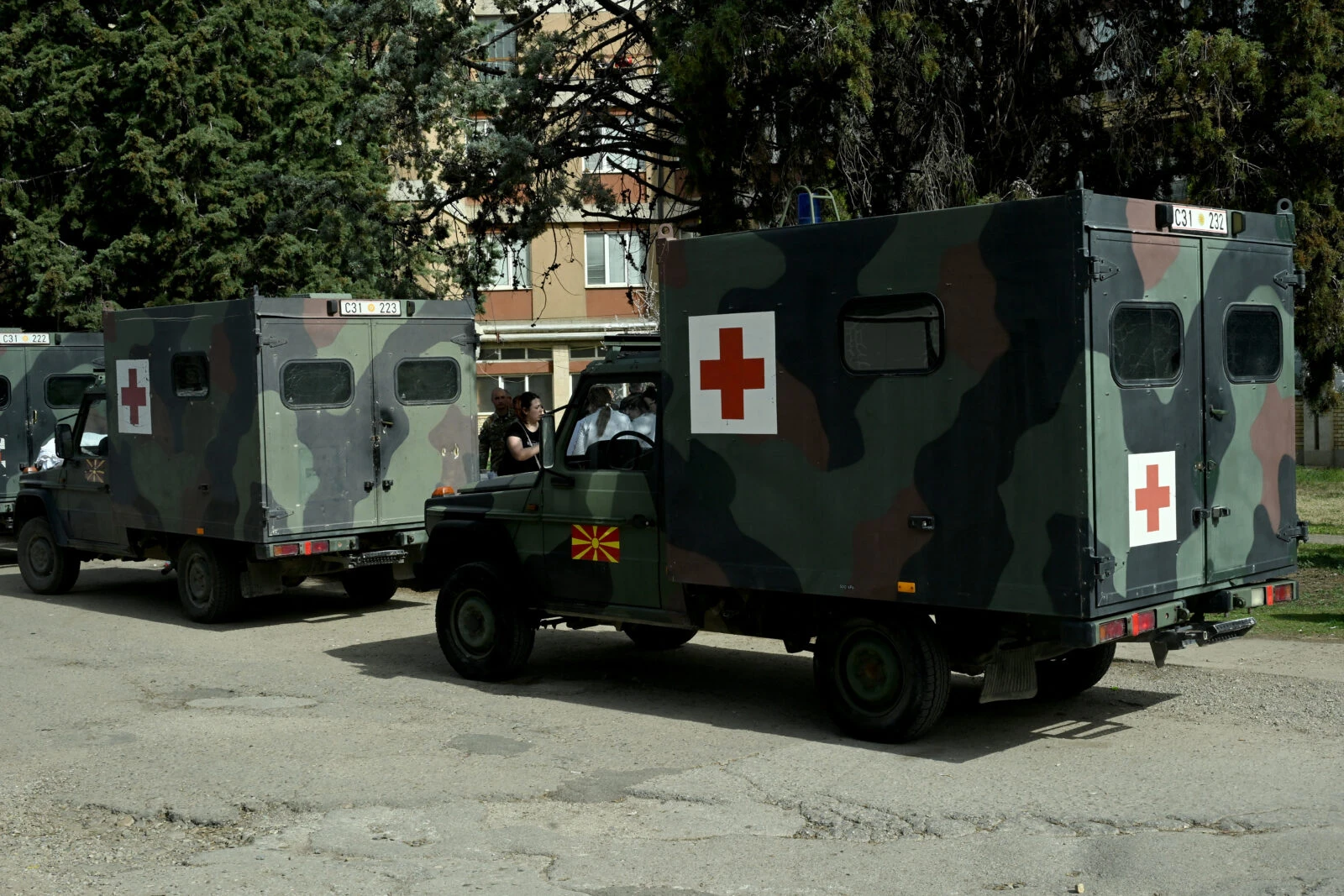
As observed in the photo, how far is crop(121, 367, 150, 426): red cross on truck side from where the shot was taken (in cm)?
1393

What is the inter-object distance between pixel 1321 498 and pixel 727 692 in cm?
1650

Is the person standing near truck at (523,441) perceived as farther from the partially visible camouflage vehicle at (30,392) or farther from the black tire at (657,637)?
the partially visible camouflage vehicle at (30,392)

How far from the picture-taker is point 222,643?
12.3 metres

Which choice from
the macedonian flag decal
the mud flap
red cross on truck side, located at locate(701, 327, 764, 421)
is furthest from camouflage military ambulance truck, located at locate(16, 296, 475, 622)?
the mud flap

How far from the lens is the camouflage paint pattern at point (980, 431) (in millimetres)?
7141

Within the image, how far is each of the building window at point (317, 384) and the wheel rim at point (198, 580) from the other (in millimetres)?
1895

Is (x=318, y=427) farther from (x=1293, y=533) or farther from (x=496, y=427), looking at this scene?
(x=1293, y=533)

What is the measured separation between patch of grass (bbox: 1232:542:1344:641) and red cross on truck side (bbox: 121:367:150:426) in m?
10.1

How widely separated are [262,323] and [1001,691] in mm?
7425

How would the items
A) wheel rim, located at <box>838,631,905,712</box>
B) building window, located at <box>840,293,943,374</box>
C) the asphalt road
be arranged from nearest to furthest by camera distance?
1. the asphalt road
2. building window, located at <box>840,293,943,374</box>
3. wheel rim, located at <box>838,631,905,712</box>

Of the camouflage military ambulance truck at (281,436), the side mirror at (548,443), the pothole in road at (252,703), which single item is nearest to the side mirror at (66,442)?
the camouflage military ambulance truck at (281,436)

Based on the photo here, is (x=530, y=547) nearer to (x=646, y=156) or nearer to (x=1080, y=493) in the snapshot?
(x=1080, y=493)

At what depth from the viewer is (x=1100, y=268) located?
7094 millimetres

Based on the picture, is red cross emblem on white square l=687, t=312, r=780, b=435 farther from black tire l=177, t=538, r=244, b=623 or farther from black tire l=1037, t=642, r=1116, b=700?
black tire l=177, t=538, r=244, b=623
